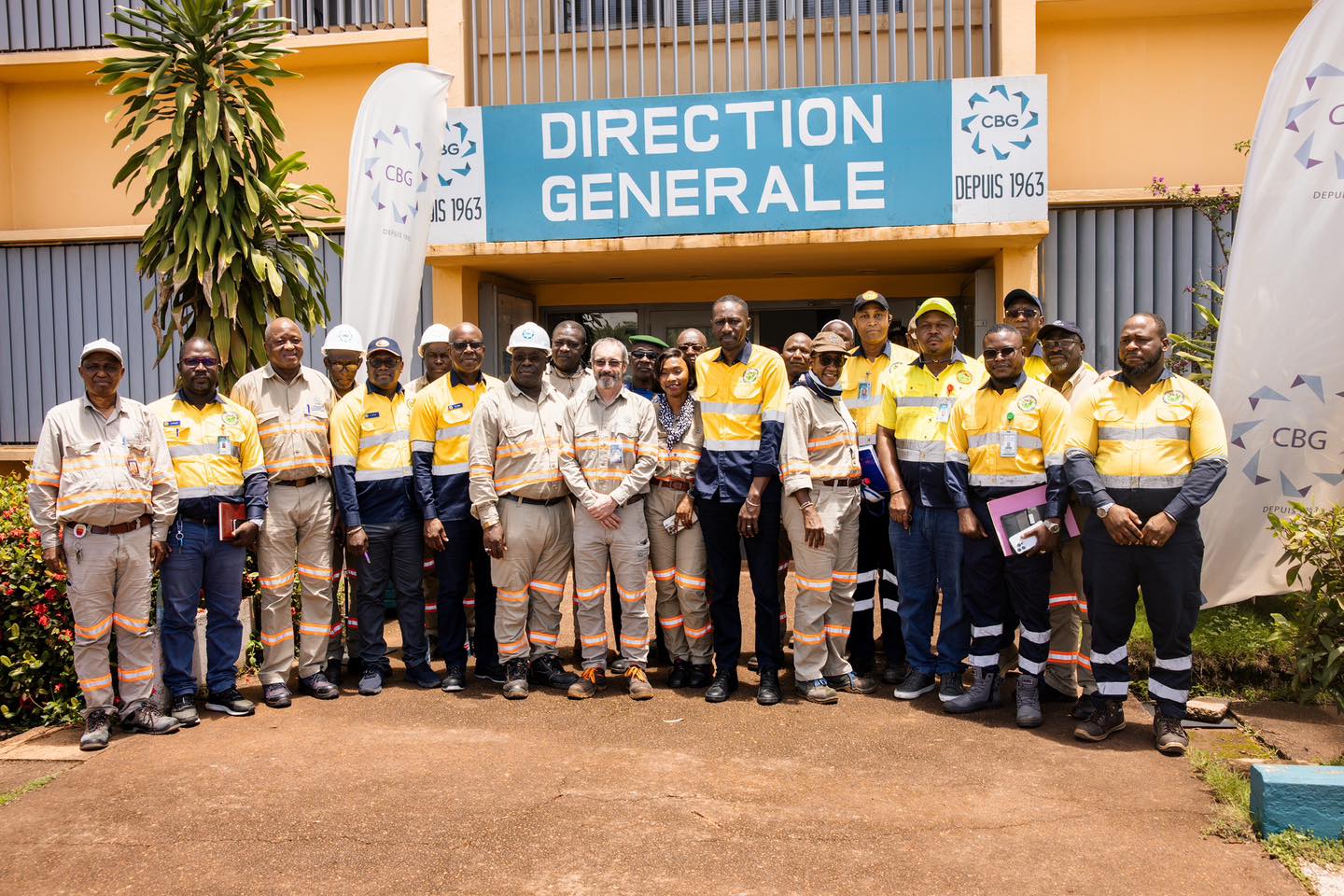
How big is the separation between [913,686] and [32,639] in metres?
4.87

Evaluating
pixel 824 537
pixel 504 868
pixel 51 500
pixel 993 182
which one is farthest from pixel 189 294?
pixel 993 182

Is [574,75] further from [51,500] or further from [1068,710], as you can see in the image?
[1068,710]

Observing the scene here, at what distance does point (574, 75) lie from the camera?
33.1 ft

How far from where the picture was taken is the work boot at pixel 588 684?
6.18 metres

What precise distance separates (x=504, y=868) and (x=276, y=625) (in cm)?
280

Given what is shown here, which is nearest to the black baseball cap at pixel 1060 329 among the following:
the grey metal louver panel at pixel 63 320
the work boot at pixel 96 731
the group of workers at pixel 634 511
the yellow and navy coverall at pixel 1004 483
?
the group of workers at pixel 634 511

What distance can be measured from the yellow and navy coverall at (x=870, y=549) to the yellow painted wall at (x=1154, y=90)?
15.9 feet

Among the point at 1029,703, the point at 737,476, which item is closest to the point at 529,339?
the point at 737,476

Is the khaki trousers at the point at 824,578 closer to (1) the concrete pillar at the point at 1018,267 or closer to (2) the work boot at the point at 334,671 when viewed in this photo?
(2) the work boot at the point at 334,671

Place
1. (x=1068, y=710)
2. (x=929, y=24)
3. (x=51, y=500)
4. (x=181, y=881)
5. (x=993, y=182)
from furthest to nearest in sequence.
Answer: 1. (x=929, y=24)
2. (x=993, y=182)
3. (x=1068, y=710)
4. (x=51, y=500)
5. (x=181, y=881)

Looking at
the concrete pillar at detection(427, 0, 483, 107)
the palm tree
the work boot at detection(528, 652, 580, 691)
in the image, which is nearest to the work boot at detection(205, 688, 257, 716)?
the work boot at detection(528, 652, 580, 691)

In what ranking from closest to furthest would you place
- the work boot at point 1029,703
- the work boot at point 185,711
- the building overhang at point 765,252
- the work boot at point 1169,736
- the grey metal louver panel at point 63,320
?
the work boot at point 1169,736 < the work boot at point 1029,703 < the work boot at point 185,711 < the building overhang at point 765,252 < the grey metal louver panel at point 63,320

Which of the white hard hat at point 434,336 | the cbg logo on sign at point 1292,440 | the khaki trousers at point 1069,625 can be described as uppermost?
the white hard hat at point 434,336

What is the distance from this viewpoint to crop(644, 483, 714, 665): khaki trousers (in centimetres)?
625
